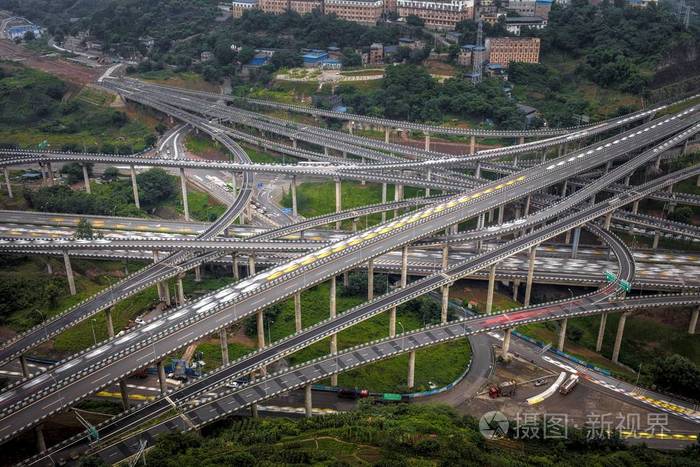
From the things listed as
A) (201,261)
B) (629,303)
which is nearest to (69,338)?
(201,261)

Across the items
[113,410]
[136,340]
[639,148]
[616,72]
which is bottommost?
[113,410]

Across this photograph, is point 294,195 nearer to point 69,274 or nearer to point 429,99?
point 69,274

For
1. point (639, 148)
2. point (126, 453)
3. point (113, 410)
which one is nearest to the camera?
point (126, 453)

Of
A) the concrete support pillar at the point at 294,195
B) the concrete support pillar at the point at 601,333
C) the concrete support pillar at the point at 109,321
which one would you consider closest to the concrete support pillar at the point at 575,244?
the concrete support pillar at the point at 601,333

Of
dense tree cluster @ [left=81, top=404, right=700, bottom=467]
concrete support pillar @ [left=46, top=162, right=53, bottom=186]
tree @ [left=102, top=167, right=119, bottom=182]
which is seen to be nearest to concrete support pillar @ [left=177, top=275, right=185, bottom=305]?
dense tree cluster @ [left=81, top=404, right=700, bottom=467]

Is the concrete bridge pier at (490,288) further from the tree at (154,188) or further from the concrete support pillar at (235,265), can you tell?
the tree at (154,188)

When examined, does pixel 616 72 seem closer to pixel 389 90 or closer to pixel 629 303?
pixel 389 90

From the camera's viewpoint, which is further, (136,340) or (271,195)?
(271,195)
